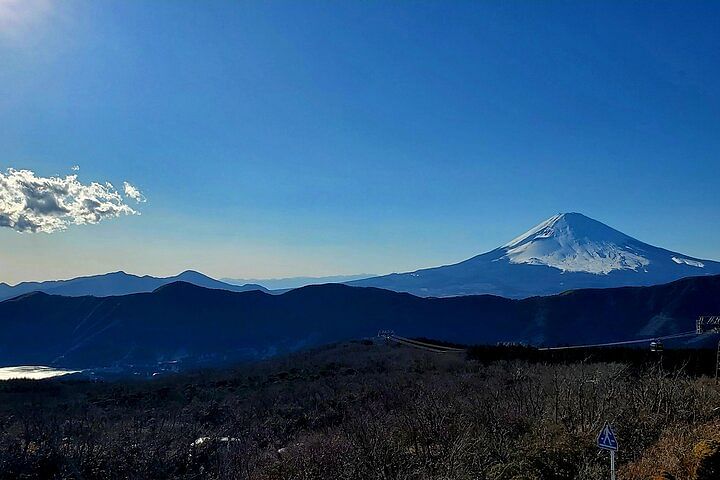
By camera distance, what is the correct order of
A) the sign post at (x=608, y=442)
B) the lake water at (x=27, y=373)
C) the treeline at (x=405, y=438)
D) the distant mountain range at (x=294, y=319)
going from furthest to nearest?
the distant mountain range at (x=294, y=319), the lake water at (x=27, y=373), the treeline at (x=405, y=438), the sign post at (x=608, y=442)

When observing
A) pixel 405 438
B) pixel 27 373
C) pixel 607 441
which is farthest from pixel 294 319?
pixel 607 441

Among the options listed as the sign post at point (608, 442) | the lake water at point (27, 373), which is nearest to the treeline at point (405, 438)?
the sign post at point (608, 442)

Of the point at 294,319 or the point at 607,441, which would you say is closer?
the point at 607,441

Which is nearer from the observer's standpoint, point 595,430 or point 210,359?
point 595,430

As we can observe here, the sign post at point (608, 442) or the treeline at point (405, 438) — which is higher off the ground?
the sign post at point (608, 442)

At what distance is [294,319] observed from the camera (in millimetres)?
137625

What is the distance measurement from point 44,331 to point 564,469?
15720 centimetres

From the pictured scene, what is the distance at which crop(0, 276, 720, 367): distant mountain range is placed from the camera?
11419 cm

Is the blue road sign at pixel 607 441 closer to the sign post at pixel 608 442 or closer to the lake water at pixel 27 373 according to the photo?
the sign post at pixel 608 442

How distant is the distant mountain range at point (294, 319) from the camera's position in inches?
4496

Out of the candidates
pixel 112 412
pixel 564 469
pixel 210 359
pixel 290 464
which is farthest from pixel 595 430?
pixel 210 359

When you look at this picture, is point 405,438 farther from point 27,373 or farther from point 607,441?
point 27,373

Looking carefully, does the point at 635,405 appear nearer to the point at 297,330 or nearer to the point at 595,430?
the point at 595,430

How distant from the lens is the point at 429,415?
36.2ft
